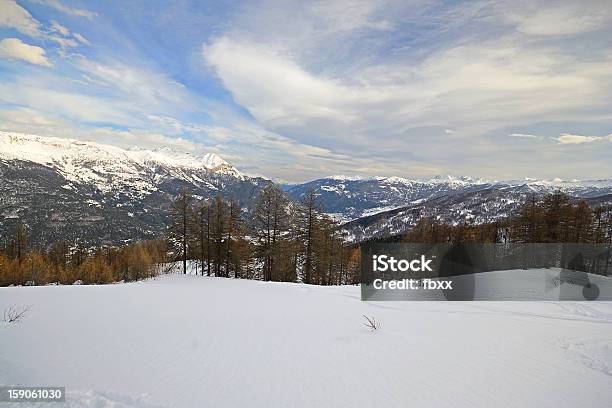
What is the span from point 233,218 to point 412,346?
1023 inches

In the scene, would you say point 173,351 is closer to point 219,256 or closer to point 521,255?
point 219,256

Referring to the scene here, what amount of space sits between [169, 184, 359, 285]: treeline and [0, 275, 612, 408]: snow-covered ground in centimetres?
1892

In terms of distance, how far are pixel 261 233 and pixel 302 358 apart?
2426 cm

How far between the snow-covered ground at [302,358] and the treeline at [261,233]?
18.9m

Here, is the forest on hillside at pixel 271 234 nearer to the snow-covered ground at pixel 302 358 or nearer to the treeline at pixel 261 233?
the treeline at pixel 261 233

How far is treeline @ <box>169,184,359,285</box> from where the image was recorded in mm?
28922

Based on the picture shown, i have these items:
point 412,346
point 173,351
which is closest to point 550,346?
point 412,346

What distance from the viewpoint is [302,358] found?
6.08 m

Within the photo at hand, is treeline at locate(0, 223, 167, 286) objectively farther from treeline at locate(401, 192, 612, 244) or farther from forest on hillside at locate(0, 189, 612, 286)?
treeline at locate(401, 192, 612, 244)

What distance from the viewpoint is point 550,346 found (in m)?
6.93

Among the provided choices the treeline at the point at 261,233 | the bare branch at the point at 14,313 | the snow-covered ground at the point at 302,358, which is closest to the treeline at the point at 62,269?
the treeline at the point at 261,233

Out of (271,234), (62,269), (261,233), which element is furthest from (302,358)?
(62,269)

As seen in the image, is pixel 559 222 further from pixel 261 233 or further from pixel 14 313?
pixel 14 313

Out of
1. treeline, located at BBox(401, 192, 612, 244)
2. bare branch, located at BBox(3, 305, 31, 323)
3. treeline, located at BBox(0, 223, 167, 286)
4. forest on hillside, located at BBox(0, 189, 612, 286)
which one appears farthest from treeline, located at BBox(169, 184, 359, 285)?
treeline, located at BBox(401, 192, 612, 244)
